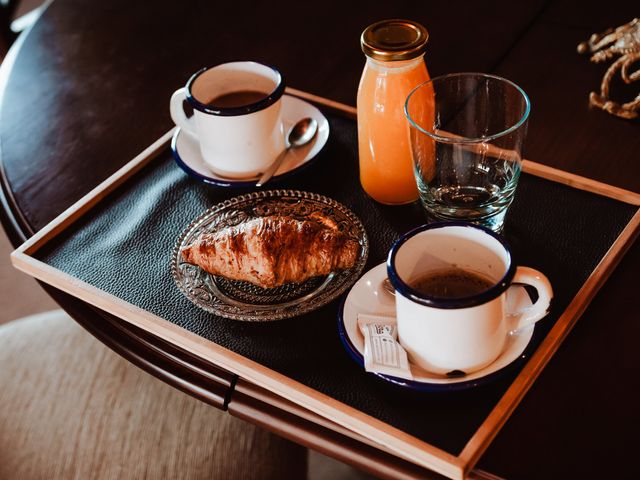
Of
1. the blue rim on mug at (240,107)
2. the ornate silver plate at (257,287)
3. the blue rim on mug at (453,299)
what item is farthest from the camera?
the blue rim on mug at (240,107)

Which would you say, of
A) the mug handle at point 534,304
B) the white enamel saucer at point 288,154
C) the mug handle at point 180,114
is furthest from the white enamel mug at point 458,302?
the mug handle at point 180,114

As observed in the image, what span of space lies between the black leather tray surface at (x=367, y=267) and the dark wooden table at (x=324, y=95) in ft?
0.10

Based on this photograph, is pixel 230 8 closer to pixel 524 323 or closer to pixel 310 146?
pixel 310 146

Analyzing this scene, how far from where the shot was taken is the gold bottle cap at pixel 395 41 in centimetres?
74

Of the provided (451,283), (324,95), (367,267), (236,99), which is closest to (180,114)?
(236,99)

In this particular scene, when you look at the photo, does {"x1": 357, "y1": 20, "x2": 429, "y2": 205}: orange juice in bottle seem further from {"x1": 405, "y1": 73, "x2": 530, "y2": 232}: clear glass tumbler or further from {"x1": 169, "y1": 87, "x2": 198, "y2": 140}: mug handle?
{"x1": 169, "y1": 87, "x2": 198, "y2": 140}: mug handle

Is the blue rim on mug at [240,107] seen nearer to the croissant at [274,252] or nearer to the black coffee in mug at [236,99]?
the black coffee in mug at [236,99]

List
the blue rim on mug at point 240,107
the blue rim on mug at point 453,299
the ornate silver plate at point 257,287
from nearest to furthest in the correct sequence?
the blue rim on mug at point 453,299, the ornate silver plate at point 257,287, the blue rim on mug at point 240,107

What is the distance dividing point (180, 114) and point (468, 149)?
1.17 feet

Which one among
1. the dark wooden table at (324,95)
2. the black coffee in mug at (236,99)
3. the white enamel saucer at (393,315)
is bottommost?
the dark wooden table at (324,95)

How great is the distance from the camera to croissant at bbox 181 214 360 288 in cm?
73

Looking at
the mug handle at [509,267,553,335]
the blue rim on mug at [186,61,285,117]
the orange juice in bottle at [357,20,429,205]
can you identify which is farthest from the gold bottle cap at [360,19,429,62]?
the mug handle at [509,267,553,335]

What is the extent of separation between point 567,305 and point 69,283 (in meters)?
0.49

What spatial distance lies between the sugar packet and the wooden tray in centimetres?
4
